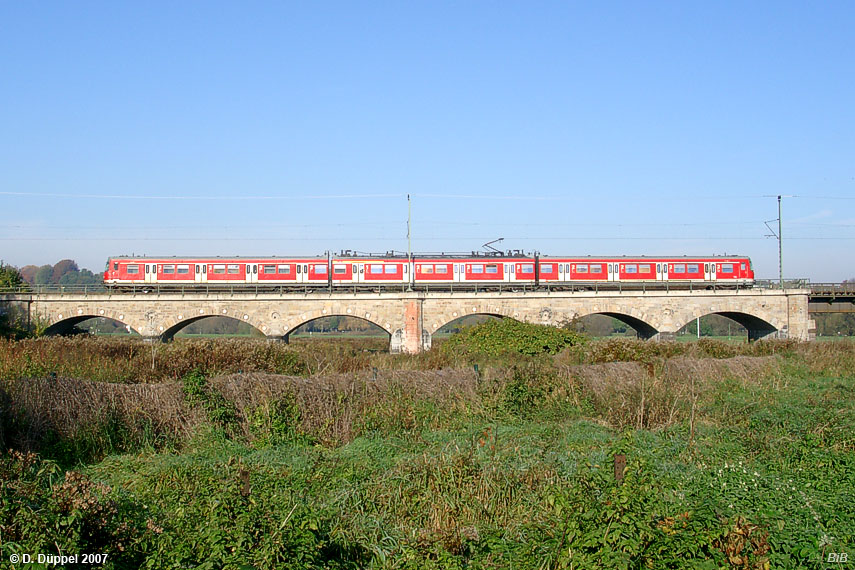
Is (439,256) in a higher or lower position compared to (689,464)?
higher

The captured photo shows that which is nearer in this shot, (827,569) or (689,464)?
(827,569)

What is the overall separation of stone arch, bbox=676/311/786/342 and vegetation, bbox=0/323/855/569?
76.7 ft

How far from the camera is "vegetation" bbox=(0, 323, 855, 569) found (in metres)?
5.79

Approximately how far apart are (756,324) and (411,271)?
71.9ft

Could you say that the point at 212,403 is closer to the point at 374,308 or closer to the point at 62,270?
the point at 374,308

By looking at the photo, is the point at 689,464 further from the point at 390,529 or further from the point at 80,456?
the point at 80,456

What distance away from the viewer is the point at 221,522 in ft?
19.2

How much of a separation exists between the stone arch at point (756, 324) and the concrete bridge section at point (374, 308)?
749 mm

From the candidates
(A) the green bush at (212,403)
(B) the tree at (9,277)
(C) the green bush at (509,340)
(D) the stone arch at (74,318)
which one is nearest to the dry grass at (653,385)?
(A) the green bush at (212,403)

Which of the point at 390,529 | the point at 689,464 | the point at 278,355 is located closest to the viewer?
the point at 390,529

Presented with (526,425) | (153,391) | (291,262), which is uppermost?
(291,262)

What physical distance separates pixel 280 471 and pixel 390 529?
6.58 ft

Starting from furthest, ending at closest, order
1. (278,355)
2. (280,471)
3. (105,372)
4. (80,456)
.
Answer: (278,355), (105,372), (80,456), (280,471)

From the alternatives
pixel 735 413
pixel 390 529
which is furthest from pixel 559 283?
pixel 390 529
